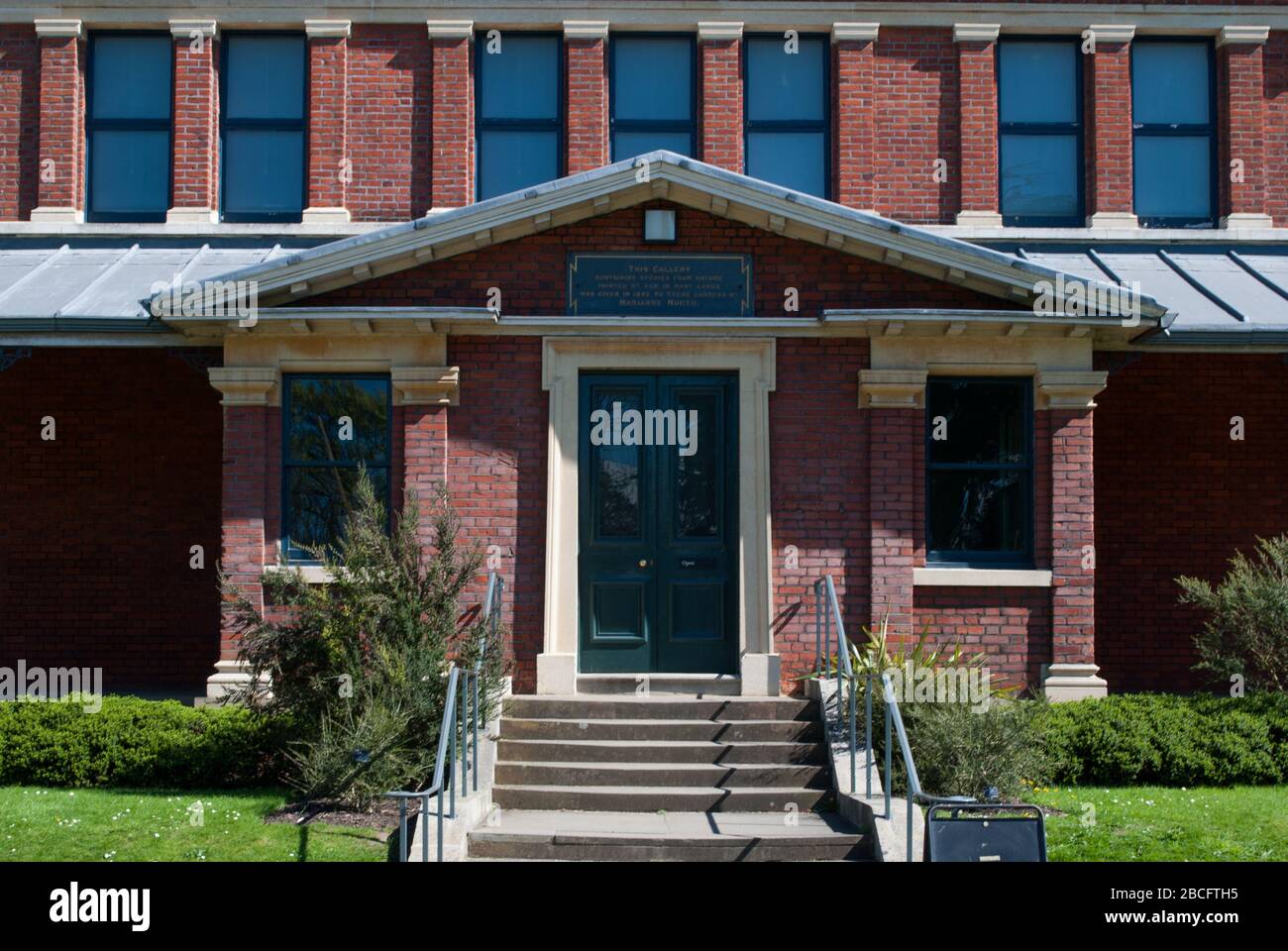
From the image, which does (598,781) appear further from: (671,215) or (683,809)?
(671,215)

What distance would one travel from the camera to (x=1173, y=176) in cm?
1527

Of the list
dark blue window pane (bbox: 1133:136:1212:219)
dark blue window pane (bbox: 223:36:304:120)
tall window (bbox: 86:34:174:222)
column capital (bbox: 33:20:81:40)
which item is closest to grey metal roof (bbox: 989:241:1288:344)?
dark blue window pane (bbox: 1133:136:1212:219)

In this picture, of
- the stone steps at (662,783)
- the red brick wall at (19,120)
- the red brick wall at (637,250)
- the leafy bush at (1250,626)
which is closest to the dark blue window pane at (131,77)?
the red brick wall at (19,120)

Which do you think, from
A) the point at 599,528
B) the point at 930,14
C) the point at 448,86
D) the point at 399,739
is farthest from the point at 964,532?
the point at 448,86

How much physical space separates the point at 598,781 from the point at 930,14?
31.9 feet

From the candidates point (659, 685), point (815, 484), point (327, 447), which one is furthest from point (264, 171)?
point (659, 685)

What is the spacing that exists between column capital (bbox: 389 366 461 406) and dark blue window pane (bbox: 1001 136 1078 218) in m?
7.01

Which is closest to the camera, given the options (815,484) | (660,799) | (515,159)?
(660,799)

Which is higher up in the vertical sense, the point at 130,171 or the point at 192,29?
the point at 192,29

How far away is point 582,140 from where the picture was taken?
14.9 meters

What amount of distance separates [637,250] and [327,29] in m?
5.49

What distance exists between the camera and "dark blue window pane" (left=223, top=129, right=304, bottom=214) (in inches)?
591

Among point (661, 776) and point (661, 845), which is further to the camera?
point (661, 776)

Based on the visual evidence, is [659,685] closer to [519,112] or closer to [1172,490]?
[1172,490]
